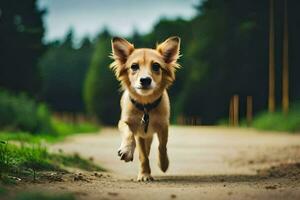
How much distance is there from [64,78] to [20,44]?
40.6m

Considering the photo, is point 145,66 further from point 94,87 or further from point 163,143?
point 94,87

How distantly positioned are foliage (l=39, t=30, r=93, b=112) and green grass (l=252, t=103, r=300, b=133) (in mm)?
36934

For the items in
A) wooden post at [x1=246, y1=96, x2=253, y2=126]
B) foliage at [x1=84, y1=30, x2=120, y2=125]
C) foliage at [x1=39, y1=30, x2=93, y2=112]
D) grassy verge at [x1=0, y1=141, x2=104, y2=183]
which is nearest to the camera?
grassy verge at [x1=0, y1=141, x2=104, y2=183]

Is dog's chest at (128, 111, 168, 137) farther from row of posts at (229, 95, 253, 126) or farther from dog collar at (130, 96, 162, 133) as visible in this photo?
row of posts at (229, 95, 253, 126)

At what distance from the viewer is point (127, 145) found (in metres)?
9.78

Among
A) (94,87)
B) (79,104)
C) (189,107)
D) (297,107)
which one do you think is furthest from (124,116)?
(79,104)

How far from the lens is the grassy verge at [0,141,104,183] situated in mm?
9242

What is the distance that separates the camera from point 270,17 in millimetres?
44344

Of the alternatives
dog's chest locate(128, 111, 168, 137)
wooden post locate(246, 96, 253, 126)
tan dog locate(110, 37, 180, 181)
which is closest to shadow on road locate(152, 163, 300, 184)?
tan dog locate(110, 37, 180, 181)

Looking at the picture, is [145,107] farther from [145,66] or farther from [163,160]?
[163,160]

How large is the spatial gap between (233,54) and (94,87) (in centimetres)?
1693

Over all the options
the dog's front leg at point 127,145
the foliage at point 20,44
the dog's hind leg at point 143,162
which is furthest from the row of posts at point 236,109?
the dog's front leg at point 127,145

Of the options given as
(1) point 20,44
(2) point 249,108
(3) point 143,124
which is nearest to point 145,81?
(3) point 143,124

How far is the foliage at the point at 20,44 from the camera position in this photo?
1511 inches
